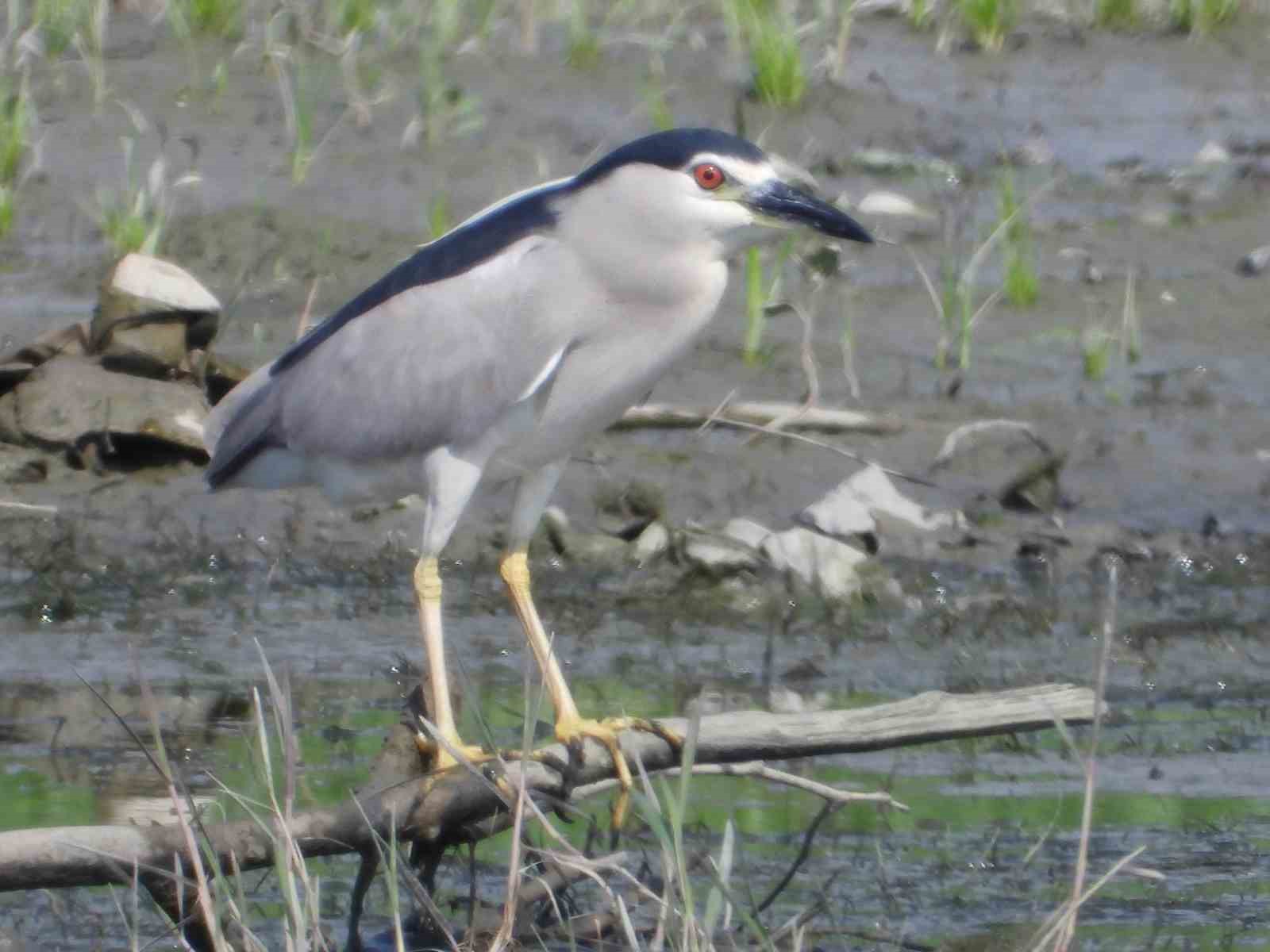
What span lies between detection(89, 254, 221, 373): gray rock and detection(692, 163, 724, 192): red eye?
295 centimetres

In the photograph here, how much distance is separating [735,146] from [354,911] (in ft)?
5.21

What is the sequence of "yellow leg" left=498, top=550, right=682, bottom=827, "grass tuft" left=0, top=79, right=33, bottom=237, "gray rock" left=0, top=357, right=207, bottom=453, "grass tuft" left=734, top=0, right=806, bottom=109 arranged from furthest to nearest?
"grass tuft" left=734, top=0, right=806, bottom=109
"grass tuft" left=0, top=79, right=33, bottom=237
"gray rock" left=0, top=357, right=207, bottom=453
"yellow leg" left=498, top=550, right=682, bottom=827

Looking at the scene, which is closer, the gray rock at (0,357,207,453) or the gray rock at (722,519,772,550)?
the gray rock at (722,519,772,550)

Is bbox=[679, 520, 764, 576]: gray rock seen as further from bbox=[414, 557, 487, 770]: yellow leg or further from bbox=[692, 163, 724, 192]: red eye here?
bbox=[692, 163, 724, 192]: red eye

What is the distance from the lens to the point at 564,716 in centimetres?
475

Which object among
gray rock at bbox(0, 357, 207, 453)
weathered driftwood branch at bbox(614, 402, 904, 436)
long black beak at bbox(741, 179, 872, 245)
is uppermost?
long black beak at bbox(741, 179, 872, 245)

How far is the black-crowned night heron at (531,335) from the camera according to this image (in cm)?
491

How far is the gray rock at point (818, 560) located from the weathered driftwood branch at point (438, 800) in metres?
2.75

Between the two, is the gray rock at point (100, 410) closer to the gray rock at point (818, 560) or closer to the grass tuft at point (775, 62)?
the gray rock at point (818, 560)

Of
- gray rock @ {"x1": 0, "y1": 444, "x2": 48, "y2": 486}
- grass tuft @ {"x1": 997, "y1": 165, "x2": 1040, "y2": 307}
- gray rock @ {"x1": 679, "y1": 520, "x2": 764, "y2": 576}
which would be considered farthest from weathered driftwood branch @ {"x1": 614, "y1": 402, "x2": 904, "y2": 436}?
gray rock @ {"x1": 0, "y1": 444, "x2": 48, "y2": 486}

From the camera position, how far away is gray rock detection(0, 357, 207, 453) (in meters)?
7.50

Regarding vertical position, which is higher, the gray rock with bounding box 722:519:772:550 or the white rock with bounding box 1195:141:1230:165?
the white rock with bounding box 1195:141:1230:165

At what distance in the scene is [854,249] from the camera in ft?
29.6

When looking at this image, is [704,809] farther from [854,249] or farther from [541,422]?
[854,249]
